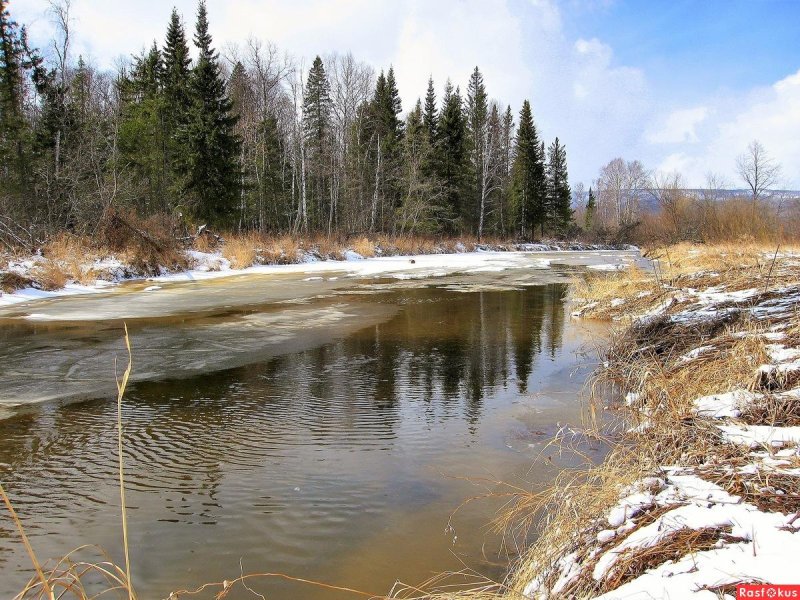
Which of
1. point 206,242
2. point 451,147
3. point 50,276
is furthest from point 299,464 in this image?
point 451,147

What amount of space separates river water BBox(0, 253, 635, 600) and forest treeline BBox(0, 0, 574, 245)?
13.3m

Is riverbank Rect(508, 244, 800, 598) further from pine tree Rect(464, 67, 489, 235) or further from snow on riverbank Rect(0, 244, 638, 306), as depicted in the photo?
pine tree Rect(464, 67, 489, 235)

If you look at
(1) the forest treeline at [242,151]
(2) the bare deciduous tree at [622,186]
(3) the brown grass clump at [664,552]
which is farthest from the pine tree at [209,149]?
(2) the bare deciduous tree at [622,186]

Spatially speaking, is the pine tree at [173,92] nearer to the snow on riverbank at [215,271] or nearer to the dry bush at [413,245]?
the snow on riverbank at [215,271]

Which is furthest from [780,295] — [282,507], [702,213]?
[702,213]

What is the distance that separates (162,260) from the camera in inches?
780

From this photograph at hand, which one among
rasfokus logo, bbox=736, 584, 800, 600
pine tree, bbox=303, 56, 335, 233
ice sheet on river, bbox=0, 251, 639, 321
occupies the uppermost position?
pine tree, bbox=303, 56, 335, 233

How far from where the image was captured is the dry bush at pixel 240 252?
21930 millimetres

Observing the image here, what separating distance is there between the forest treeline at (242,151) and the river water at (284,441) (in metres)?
13.3

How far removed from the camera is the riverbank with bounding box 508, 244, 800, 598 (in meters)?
1.81

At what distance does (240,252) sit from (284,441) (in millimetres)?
18992

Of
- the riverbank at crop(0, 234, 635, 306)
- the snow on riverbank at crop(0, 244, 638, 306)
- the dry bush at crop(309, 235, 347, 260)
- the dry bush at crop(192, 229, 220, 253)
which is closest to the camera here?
the snow on riverbank at crop(0, 244, 638, 306)

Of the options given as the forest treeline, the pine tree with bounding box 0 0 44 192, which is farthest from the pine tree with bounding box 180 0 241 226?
the pine tree with bounding box 0 0 44 192

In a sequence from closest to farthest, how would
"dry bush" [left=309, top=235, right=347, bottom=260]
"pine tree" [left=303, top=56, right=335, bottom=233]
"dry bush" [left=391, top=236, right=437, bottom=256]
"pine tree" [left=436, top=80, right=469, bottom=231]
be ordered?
"dry bush" [left=309, top=235, right=347, bottom=260] < "dry bush" [left=391, top=236, right=437, bottom=256] < "pine tree" [left=303, top=56, right=335, bottom=233] < "pine tree" [left=436, top=80, right=469, bottom=231]
